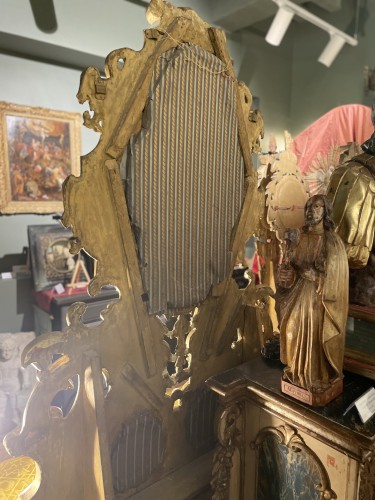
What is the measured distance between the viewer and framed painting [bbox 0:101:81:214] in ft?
10.1

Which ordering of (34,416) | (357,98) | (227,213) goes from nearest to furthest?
(34,416)
(227,213)
(357,98)

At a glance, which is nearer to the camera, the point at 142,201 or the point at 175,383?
the point at 142,201

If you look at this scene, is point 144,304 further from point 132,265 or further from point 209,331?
point 209,331

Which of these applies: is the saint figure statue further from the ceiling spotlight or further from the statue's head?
the ceiling spotlight

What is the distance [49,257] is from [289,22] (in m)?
2.72

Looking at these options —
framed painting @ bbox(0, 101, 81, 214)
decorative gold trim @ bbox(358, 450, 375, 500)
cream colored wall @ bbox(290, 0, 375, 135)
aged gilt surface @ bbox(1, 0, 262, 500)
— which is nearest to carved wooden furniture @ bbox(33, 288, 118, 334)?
framed painting @ bbox(0, 101, 81, 214)

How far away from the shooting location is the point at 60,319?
2734 millimetres

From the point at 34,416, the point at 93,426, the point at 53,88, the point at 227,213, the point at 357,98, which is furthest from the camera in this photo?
the point at 357,98

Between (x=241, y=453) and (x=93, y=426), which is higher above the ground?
(x=93, y=426)

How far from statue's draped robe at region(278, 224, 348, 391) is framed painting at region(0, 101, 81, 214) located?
8.69 feet

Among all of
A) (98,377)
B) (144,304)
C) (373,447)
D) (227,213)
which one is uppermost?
(227,213)

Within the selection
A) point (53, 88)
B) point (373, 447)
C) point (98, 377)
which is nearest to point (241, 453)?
point (373, 447)

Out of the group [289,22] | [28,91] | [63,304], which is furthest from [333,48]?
[63,304]

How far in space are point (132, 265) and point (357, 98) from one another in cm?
360
